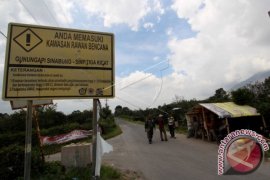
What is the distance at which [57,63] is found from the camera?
4621 millimetres

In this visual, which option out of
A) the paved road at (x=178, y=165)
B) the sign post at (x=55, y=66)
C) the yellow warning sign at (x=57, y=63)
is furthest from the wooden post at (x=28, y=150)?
the paved road at (x=178, y=165)

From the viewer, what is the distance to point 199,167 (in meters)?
9.20

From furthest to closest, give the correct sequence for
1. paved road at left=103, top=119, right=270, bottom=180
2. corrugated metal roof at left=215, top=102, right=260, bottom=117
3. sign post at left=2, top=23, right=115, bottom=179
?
corrugated metal roof at left=215, top=102, right=260, bottom=117
paved road at left=103, top=119, right=270, bottom=180
sign post at left=2, top=23, right=115, bottom=179

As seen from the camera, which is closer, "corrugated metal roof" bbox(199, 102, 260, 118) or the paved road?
the paved road

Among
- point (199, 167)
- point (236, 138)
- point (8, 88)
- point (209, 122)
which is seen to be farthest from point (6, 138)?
point (236, 138)

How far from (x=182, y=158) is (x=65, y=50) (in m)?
7.92

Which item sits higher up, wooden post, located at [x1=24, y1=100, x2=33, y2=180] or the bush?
wooden post, located at [x1=24, y1=100, x2=33, y2=180]

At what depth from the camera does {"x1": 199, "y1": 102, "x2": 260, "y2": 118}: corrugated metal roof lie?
14705 mm

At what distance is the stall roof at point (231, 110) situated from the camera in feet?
48.2

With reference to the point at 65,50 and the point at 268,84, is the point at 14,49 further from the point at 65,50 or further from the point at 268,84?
the point at 268,84

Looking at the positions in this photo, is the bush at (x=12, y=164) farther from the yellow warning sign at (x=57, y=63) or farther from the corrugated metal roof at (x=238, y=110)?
the corrugated metal roof at (x=238, y=110)

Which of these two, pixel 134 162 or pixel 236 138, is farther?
pixel 134 162

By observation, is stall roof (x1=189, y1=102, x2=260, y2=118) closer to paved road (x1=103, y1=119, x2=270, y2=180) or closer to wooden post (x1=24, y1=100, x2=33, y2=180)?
paved road (x1=103, y1=119, x2=270, y2=180)

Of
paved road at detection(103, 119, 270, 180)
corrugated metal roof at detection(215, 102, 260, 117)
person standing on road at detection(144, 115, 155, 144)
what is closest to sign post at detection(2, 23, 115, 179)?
paved road at detection(103, 119, 270, 180)
